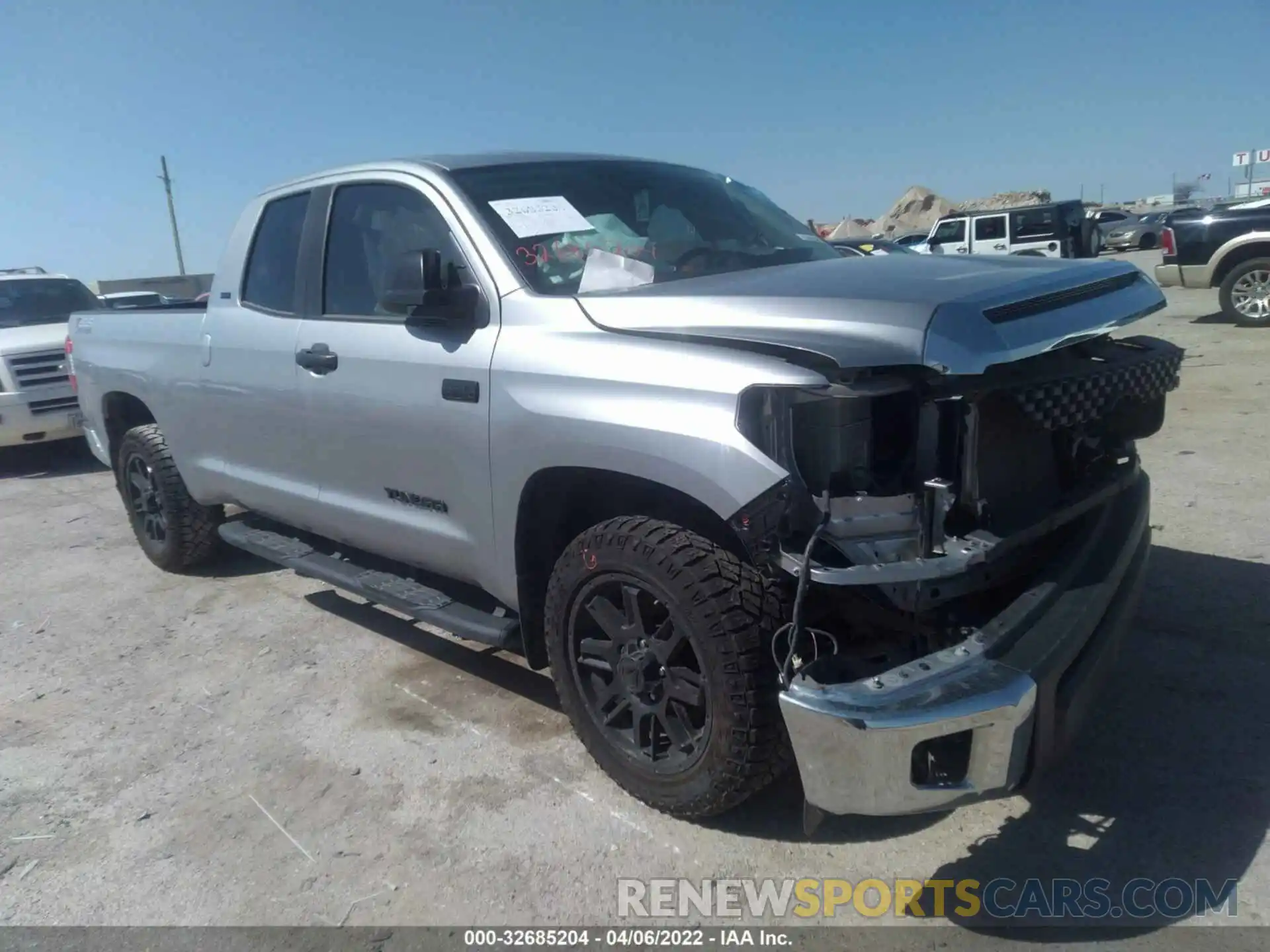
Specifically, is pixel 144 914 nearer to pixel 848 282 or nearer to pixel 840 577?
pixel 840 577

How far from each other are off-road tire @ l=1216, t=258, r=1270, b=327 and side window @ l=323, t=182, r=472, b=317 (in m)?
11.7

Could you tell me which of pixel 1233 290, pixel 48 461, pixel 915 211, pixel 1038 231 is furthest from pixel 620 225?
pixel 915 211

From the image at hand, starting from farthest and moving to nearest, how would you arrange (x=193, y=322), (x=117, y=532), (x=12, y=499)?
(x=12, y=499), (x=117, y=532), (x=193, y=322)

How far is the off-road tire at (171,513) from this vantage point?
534cm

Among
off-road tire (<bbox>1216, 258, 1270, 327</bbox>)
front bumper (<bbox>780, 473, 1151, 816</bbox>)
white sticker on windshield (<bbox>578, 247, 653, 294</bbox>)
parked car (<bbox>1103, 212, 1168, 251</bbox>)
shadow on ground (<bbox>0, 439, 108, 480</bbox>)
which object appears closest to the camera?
front bumper (<bbox>780, 473, 1151, 816</bbox>)

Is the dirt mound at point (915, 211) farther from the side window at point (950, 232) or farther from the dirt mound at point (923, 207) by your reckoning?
the side window at point (950, 232)

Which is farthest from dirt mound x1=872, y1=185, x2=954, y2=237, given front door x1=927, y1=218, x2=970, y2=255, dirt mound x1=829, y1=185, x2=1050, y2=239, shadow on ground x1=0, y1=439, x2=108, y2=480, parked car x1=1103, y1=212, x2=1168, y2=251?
shadow on ground x1=0, y1=439, x2=108, y2=480

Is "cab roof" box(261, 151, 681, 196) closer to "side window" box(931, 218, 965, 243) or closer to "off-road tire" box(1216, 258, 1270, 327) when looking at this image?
"off-road tire" box(1216, 258, 1270, 327)

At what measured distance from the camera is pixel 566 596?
9.87 ft

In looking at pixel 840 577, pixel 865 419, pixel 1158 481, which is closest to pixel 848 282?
pixel 865 419

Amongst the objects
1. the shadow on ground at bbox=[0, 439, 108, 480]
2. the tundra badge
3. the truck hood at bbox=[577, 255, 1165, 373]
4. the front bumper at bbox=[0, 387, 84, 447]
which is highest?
the truck hood at bbox=[577, 255, 1165, 373]

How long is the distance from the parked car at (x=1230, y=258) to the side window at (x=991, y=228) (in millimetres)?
9946

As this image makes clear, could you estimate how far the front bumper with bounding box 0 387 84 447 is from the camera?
29.2 ft

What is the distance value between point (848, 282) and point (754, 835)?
1608mm
